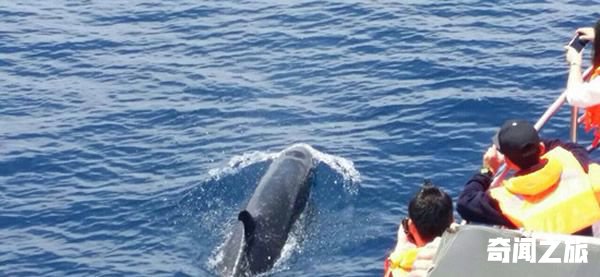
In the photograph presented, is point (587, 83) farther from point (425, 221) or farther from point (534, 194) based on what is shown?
point (425, 221)

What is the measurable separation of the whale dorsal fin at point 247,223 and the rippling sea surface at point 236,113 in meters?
0.77

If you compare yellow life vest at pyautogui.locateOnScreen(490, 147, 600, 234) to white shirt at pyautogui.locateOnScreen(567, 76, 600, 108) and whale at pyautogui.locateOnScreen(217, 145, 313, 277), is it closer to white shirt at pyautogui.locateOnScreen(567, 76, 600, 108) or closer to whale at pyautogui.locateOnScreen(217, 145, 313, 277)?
white shirt at pyautogui.locateOnScreen(567, 76, 600, 108)

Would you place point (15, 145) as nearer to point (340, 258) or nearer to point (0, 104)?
point (0, 104)

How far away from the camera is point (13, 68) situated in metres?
33.9

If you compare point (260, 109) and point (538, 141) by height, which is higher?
point (538, 141)

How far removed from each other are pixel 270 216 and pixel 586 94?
996 centimetres

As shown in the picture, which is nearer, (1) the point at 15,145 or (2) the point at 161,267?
(2) the point at 161,267

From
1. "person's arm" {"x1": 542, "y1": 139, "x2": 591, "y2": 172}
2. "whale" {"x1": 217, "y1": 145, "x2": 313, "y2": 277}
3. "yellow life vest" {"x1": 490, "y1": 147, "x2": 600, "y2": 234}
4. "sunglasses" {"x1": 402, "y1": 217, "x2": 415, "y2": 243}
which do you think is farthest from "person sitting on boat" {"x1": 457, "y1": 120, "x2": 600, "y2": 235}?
"whale" {"x1": 217, "y1": 145, "x2": 313, "y2": 277}

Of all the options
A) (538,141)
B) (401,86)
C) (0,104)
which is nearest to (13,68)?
(0,104)

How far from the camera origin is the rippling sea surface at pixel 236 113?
2341 cm

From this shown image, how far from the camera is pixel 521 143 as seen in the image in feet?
41.7

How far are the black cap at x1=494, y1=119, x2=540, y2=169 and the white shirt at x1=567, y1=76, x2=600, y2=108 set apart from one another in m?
1.78

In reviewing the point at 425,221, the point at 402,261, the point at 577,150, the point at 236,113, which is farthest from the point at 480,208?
the point at 236,113

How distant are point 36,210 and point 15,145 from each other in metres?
3.77
